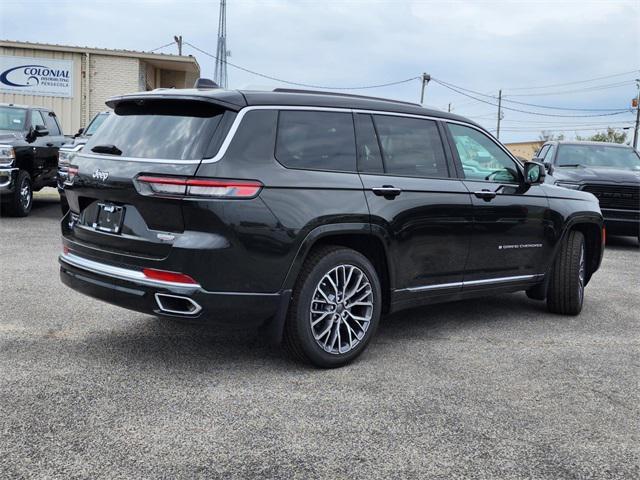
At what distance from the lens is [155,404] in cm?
378

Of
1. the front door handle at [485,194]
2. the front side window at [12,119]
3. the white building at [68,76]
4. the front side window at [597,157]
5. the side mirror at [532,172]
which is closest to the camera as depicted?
the front door handle at [485,194]

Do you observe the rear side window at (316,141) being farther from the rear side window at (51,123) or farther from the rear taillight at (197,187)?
the rear side window at (51,123)

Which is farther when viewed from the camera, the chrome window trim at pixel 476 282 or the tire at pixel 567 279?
the tire at pixel 567 279

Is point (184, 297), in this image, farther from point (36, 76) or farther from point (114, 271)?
point (36, 76)

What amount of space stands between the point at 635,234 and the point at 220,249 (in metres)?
9.34

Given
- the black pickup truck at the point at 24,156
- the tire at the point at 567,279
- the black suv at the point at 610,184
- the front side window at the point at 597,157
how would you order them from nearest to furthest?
the tire at the point at 567,279, the black suv at the point at 610,184, the black pickup truck at the point at 24,156, the front side window at the point at 597,157

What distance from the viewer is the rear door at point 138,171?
402 cm

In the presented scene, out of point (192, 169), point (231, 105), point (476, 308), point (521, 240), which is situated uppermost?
point (231, 105)

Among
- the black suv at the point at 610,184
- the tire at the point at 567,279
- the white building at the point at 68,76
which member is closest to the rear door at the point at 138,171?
the tire at the point at 567,279

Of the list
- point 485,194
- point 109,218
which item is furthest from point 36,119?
point 485,194

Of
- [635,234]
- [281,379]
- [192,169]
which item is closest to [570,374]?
[281,379]

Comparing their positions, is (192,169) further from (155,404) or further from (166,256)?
(155,404)

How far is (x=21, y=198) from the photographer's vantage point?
467 inches

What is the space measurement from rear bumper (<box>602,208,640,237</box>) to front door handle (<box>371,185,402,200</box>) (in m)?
7.66
